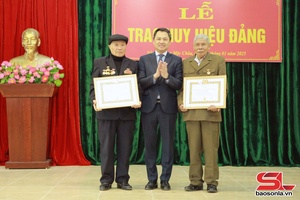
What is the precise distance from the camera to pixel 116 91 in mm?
3750

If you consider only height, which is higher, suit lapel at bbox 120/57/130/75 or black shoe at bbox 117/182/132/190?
suit lapel at bbox 120/57/130/75

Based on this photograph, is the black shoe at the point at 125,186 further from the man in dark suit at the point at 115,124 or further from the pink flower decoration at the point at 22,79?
the pink flower decoration at the point at 22,79

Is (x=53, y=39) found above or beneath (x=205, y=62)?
above

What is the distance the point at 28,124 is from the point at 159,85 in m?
2.08

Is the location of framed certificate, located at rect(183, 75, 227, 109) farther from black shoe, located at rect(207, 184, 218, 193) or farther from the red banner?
the red banner

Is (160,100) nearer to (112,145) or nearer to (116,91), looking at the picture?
(116,91)

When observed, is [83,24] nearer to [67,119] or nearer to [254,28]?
[67,119]

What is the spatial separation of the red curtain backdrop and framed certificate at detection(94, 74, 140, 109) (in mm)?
1959

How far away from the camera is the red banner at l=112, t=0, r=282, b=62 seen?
556 centimetres

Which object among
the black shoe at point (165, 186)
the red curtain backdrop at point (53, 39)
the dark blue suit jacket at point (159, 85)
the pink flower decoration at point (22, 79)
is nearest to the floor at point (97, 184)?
the black shoe at point (165, 186)

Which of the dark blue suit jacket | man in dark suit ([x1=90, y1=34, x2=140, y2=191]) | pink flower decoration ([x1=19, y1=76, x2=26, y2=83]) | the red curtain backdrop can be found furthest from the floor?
pink flower decoration ([x1=19, y1=76, x2=26, y2=83])

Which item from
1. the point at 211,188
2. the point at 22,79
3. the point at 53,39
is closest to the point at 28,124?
the point at 22,79

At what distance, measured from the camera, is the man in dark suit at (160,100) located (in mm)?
3744

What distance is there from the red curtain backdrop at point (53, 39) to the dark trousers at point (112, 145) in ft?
6.04
